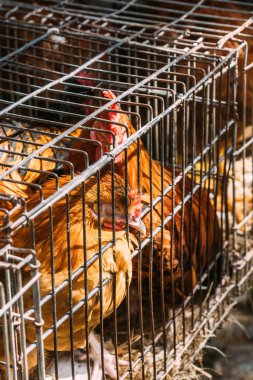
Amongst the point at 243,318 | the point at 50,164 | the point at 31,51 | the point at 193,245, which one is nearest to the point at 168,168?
the point at 193,245

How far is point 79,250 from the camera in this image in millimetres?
2232

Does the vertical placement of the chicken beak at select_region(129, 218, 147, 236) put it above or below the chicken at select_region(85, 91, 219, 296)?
above

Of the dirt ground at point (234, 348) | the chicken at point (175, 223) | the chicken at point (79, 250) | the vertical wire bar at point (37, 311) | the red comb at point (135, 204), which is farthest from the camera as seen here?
the dirt ground at point (234, 348)

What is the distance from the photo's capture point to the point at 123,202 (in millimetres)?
2250

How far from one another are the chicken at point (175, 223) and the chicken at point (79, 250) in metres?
0.36

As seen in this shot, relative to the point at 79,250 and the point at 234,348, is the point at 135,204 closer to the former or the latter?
the point at 79,250

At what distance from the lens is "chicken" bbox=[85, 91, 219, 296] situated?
267cm

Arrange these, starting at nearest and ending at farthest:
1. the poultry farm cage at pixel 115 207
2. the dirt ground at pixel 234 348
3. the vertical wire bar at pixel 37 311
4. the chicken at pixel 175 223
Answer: the vertical wire bar at pixel 37 311
the poultry farm cage at pixel 115 207
the chicken at pixel 175 223
the dirt ground at pixel 234 348

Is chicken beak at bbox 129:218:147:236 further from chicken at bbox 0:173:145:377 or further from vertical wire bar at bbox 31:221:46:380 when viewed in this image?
vertical wire bar at bbox 31:221:46:380

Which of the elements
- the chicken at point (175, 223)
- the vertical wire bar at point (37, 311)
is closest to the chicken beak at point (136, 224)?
the chicken at point (175, 223)

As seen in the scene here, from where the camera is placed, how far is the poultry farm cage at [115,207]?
2.04 metres

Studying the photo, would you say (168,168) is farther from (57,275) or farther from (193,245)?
(57,275)

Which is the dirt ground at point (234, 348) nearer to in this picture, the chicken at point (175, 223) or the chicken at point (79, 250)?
the chicken at point (175, 223)

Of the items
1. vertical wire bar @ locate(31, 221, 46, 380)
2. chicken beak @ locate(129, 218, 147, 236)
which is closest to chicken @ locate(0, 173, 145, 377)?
chicken beak @ locate(129, 218, 147, 236)
